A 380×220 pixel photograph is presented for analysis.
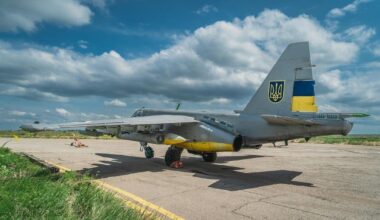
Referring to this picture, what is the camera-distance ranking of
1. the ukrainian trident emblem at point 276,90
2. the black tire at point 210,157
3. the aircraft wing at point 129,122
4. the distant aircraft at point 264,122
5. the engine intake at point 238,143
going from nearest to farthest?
the distant aircraft at point 264,122, the aircraft wing at point 129,122, the ukrainian trident emblem at point 276,90, the engine intake at point 238,143, the black tire at point 210,157

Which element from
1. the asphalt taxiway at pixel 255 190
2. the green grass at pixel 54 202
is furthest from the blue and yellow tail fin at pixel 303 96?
the green grass at pixel 54 202

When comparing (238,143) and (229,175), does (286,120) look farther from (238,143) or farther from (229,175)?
(229,175)

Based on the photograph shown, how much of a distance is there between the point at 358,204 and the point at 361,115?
3467 millimetres

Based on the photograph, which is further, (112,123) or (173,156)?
(173,156)

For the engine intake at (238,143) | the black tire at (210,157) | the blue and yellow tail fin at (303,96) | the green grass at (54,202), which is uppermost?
the blue and yellow tail fin at (303,96)

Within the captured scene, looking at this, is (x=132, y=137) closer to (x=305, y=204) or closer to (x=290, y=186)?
(x=290, y=186)

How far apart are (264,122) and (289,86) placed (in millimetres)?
1791

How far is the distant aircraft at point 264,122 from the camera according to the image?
1209cm

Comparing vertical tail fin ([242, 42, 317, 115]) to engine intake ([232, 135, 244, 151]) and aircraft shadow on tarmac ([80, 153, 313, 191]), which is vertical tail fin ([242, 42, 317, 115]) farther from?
aircraft shadow on tarmac ([80, 153, 313, 191])

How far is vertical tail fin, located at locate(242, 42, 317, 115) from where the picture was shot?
13109 millimetres

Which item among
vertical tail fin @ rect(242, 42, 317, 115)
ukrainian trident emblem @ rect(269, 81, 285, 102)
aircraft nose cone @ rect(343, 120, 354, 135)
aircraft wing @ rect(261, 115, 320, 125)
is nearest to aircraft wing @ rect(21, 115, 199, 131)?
vertical tail fin @ rect(242, 42, 317, 115)

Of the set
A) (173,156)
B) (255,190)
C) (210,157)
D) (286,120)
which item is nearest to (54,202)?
(255,190)

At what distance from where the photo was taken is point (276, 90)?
45.4 feet

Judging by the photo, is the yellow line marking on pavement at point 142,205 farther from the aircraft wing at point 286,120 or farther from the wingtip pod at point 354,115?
the wingtip pod at point 354,115
